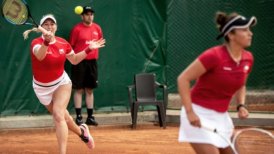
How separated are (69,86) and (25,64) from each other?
12.8 ft

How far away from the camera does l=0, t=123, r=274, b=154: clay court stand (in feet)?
29.0

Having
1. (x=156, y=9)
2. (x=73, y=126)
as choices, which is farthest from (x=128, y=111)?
(x=73, y=126)

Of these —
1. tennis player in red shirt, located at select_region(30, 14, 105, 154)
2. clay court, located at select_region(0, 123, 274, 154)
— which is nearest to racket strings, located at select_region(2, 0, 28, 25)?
tennis player in red shirt, located at select_region(30, 14, 105, 154)

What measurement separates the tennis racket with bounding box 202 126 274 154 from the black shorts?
6631 millimetres

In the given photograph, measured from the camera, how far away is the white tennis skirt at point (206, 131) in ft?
15.9

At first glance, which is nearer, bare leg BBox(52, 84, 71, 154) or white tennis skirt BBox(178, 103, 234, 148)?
white tennis skirt BBox(178, 103, 234, 148)

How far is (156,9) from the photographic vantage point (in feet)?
41.4

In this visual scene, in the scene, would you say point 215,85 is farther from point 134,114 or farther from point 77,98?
point 77,98

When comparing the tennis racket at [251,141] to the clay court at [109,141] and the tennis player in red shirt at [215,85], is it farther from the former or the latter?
the clay court at [109,141]

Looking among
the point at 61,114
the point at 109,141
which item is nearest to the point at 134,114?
the point at 109,141

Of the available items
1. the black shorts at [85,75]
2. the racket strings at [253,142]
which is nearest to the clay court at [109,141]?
the black shorts at [85,75]

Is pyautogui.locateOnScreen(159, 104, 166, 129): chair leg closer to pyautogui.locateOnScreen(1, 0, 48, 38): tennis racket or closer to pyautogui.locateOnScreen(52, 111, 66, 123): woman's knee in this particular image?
pyautogui.locateOnScreen(1, 0, 48, 38): tennis racket

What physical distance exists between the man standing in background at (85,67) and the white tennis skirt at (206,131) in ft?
22.1

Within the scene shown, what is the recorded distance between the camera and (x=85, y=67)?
38.2 feet
